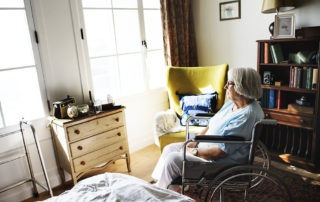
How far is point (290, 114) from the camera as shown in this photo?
8.64 feet

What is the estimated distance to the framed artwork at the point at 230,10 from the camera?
10.5ft

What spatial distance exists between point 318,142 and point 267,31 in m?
1.35

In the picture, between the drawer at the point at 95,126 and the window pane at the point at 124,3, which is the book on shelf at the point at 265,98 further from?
the window pane at the point at 124,3

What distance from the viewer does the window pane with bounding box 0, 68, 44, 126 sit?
226cm

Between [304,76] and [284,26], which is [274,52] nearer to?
[284,26]

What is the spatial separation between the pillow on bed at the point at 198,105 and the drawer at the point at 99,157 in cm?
72

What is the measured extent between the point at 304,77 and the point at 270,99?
0.42 metres

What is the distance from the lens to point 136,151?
3289 millimetres

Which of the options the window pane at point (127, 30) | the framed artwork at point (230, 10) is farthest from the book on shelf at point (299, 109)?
the window pane at point (127, 30)

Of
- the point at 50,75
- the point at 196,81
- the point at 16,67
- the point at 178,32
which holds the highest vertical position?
the point at 178,32

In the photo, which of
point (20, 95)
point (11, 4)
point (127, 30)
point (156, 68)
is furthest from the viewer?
point (156, 68)

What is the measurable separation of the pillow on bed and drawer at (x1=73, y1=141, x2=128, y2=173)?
2.37ft

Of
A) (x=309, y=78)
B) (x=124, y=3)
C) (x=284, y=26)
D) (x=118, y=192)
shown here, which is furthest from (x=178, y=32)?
(x=118, y=192)

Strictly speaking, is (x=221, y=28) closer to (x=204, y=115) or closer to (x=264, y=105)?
(x=264, y=105)
